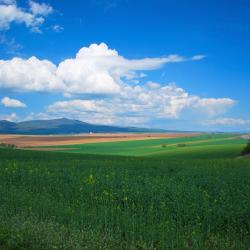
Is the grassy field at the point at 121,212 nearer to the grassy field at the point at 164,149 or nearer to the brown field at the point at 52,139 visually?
the grassy field at the point at 164,149

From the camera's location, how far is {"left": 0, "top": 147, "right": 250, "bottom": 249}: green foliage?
372 inches

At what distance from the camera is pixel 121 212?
42.3 ft

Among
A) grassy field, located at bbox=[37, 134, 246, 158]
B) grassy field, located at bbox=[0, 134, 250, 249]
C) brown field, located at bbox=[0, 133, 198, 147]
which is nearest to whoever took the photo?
grassy field, located at bbox=[0, 134, 250, 249]

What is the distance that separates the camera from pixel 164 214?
12.7 meters

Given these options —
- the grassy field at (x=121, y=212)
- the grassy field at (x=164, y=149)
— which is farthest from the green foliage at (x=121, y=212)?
the grassy field at (x=164, y=149)

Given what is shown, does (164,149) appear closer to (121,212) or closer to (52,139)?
(52,139)

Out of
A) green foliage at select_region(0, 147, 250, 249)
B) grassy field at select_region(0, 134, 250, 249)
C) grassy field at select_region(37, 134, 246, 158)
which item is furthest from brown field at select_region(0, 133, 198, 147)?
grassy field at select_region(0, 134, 250, 249)

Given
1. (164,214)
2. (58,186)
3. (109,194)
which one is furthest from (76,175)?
(164,214)

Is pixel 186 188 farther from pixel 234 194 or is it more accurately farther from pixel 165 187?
pixel 234 194

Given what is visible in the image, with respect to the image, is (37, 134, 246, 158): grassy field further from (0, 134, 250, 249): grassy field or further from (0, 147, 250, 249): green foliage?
(0, 134, 250, 249): grassy field

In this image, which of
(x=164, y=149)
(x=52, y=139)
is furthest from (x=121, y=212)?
(x=52, y=139)

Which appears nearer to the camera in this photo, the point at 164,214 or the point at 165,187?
the point at 164,214

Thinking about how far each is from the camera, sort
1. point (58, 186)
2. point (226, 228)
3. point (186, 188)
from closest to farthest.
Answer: point (226, 228) → point (186, 188) → point (58, 186)

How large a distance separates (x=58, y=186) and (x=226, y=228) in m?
7.68
